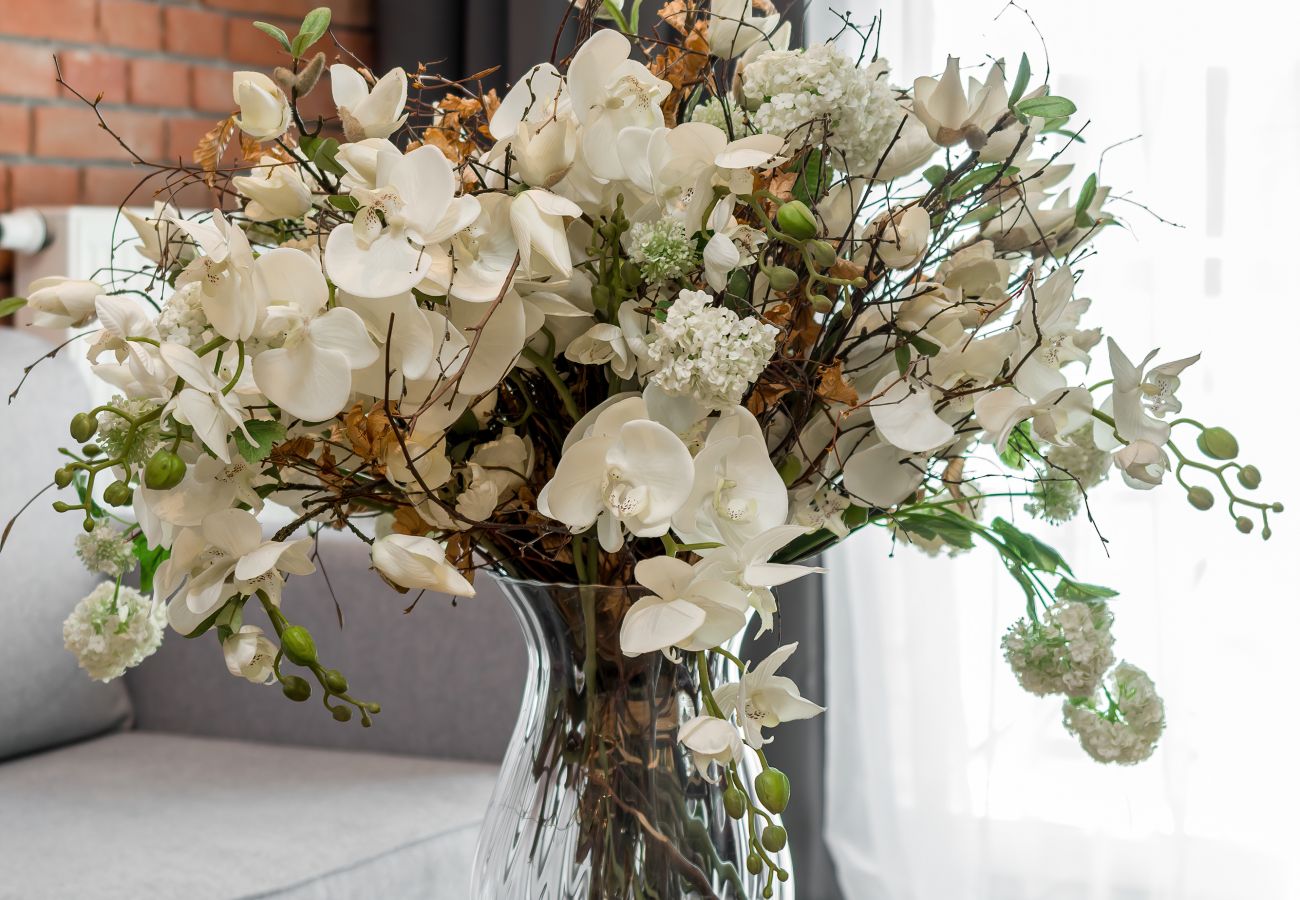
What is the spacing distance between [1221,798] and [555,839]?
140 centimetres

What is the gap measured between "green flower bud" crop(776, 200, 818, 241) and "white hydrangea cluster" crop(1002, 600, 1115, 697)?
0.72 feet

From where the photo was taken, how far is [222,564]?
494mm

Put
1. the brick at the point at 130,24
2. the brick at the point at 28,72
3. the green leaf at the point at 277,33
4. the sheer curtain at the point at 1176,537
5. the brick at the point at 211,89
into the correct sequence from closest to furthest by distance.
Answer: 1. the green leaf at the point at 277,33
2. the sheer curtain at the point at 1176,537
3. the brick at the point at 28,72
4. the brick at the point at 130,24
5. the brick at the point at 211,89

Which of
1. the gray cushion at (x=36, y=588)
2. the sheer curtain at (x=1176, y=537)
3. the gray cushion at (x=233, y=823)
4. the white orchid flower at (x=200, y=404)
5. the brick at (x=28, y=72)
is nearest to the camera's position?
the white orchid flower at (x=200, y=404)

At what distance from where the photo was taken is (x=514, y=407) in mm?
598

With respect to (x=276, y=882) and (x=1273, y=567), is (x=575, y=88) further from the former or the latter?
(x=1273, y=567)

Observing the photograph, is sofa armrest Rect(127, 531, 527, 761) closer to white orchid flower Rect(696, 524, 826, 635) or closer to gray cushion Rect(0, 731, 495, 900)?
gray cushion Rect(0, 731, 495, 900)

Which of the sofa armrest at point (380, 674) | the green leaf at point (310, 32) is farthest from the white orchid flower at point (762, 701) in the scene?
the sofa armrest at point (380, 674)

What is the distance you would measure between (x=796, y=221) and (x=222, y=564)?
26 cm

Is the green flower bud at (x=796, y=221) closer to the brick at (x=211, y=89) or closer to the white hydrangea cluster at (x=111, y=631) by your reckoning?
the white hydrangea cluster at (x=111, y=631)

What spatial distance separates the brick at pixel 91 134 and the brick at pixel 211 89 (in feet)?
0.29

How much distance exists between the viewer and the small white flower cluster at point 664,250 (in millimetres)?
508

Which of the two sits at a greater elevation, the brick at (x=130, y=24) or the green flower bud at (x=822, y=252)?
the brick at (x=130, y=24)

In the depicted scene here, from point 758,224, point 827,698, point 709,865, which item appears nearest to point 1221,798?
point 827,698
